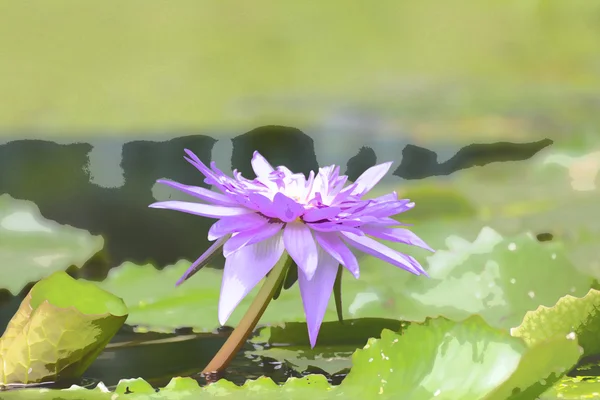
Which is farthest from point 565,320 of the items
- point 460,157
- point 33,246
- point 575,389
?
point 460,157

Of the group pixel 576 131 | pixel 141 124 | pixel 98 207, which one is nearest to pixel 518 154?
pixel 576 131

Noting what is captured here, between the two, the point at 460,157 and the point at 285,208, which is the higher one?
the point at 460,157

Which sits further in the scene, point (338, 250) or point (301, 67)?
point (301, 67)

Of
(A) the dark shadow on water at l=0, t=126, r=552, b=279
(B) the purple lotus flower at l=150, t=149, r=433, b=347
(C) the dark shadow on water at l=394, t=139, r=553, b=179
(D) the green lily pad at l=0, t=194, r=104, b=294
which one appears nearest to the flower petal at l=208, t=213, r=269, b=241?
(B) the purple lotus flower at l=150, t=149, r=433, b=347

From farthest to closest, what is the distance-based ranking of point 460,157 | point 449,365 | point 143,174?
1. point 460,157
2. point 143,174
3. point 449,365

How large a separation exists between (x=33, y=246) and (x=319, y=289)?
0.72m

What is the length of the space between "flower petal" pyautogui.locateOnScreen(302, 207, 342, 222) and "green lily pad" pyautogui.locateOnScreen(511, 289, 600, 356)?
7.3 inches

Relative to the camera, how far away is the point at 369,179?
0.58 meters

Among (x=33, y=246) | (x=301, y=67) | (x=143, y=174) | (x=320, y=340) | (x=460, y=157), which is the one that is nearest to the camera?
(x=320, y=340)

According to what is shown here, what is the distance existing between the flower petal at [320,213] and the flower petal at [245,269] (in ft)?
0.09

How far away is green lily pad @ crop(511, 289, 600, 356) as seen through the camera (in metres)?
0.54

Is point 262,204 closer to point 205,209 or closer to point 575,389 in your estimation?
point 205,209

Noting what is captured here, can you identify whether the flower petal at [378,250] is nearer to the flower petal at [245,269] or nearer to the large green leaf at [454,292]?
the flower petal at [245,269]

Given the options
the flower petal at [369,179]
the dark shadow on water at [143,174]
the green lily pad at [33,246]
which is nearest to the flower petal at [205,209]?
the flower petal at [369,179]
